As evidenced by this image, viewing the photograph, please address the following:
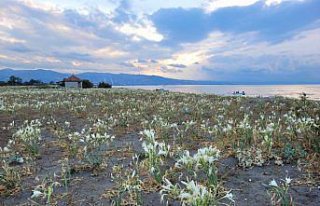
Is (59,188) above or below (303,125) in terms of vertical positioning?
below

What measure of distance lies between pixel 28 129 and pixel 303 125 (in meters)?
7.13

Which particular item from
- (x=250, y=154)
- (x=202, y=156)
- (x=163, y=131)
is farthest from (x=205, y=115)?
(x=202, y=156)

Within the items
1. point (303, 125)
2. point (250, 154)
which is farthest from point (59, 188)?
point (303, 125)

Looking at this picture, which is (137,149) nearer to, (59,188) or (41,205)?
(59,188)

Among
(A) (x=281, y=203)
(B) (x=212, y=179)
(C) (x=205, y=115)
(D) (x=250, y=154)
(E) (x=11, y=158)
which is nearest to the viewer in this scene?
(A) (x=281, y=203)

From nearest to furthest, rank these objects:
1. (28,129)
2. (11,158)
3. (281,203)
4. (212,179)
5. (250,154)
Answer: (281,203) → (212,179) → (250,154) → (11,158) → (28,129)

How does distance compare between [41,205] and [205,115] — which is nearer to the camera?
[41,205]

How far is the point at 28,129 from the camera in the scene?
1031 centimetres

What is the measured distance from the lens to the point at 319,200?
213 inches

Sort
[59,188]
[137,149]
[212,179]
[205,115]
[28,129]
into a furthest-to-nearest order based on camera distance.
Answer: [205,115]
[28,129]
[137,149]
[59,188]
[212,179]

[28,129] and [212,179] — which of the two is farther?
[28,129]

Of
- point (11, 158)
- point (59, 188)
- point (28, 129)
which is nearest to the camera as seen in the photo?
point (59, 188)

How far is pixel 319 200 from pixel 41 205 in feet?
13.7

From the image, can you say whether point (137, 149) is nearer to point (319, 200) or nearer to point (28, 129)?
point (28, 129)
